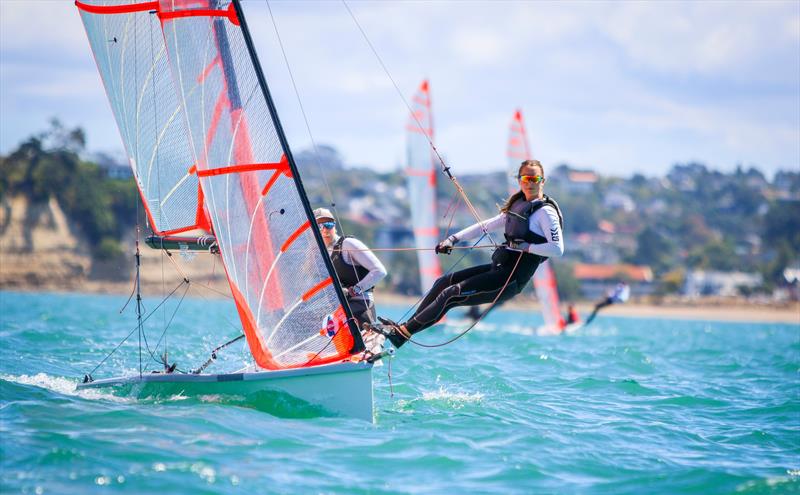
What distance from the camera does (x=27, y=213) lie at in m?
45.1

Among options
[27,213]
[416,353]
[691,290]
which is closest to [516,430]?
[416,353]

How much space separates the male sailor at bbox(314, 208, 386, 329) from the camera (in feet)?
26.6

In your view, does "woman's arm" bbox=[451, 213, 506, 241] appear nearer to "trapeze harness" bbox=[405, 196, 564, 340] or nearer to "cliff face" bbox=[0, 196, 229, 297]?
"trapeze harness" bbox=[405, 196, 564, 340]

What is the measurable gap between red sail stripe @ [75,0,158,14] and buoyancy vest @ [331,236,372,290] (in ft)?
9.21

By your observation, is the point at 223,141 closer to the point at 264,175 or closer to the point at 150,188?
the point at 264,175

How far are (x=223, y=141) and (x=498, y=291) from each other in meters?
2.51

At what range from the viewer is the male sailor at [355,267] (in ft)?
26.6

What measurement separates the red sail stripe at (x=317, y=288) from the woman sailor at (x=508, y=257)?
56cm

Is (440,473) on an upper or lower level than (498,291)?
lower

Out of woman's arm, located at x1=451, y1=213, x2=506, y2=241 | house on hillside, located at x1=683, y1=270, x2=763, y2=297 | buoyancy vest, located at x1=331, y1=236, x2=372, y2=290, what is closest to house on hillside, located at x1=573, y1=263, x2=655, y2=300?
house on hillside, located at x1=683, y1=270, x2=763, y2=297

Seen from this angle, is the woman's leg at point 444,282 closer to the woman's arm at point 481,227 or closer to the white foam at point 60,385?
the woman's arm at point 481,227

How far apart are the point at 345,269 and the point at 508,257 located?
1.49 meters

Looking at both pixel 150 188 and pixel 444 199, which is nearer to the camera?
pixel 150 188

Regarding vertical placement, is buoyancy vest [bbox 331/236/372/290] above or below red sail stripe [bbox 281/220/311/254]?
below
